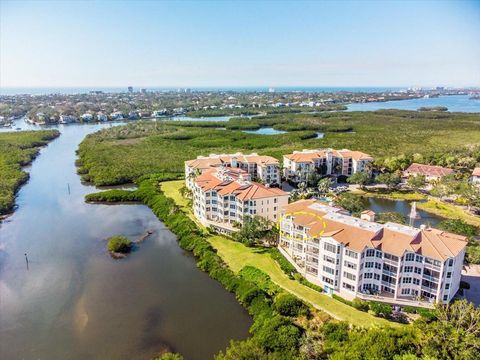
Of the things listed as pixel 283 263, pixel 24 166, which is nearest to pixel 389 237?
pixel 283 263

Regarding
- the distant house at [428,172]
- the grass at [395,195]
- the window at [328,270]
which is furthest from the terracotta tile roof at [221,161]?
the window at [328,270]

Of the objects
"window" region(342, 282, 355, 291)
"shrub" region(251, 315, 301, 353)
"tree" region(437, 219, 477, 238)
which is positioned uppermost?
"tree" region(437, 219, 477, 238)

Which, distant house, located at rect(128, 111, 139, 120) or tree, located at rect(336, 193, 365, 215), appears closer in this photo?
tree, located at rect(336, 193, 365, 215)

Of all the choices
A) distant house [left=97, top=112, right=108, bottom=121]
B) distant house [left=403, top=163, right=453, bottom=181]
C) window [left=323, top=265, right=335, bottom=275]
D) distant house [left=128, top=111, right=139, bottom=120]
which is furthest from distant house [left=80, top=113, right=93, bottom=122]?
window [left=323, top=265, right=335, bottom=275]

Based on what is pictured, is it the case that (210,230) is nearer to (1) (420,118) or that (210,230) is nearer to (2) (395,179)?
(2) (395,179)

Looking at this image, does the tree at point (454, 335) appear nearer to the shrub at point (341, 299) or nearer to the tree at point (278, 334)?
the shrub at point (341, 299)

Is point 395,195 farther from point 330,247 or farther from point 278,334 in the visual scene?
point 278,334

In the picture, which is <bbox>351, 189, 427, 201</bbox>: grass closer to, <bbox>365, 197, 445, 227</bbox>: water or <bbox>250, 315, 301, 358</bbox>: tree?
<bbox>365, 197, 445, 227</bbox>: water
